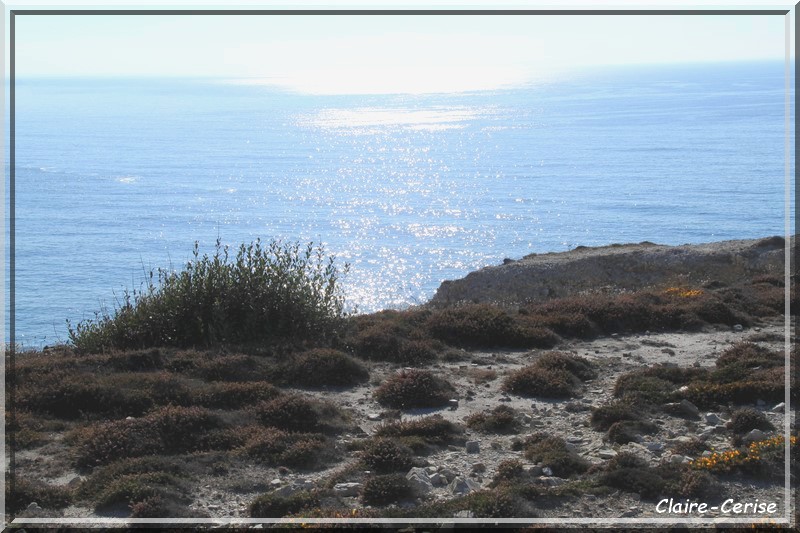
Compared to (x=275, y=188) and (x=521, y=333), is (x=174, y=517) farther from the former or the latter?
(x=275, y=188)

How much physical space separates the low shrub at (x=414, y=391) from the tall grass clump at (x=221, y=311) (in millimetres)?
3353

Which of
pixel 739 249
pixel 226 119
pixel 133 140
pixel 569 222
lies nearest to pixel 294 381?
pixel 739 249

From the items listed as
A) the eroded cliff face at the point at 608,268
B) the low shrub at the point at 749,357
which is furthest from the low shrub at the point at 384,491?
the eroded cliff face at the point at 608,268

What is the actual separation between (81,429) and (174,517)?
125 inches

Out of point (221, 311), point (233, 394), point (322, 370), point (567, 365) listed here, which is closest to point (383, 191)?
point (221, 311)

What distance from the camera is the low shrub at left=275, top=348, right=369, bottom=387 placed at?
13250 mm

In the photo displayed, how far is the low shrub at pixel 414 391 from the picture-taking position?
12.2 m

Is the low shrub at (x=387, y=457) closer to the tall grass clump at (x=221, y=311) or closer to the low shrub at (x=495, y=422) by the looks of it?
Answer: the low shrub at (x=495, y=422)

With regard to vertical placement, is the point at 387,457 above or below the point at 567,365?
below

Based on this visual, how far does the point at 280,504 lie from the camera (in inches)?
322

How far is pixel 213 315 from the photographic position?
1524cm

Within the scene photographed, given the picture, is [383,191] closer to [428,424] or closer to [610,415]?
[610,415]

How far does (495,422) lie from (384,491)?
9.91 ft

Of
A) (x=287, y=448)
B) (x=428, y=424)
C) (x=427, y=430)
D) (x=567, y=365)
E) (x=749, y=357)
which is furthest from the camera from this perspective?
(x=567, y=365)
